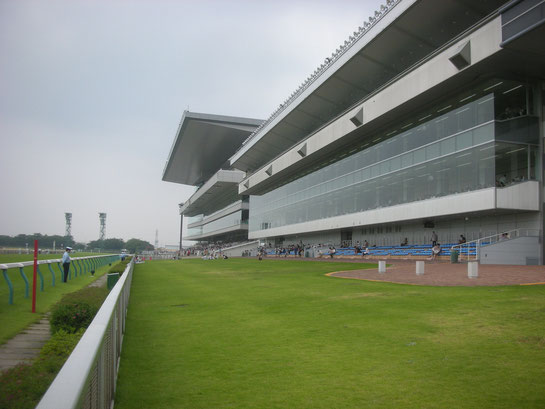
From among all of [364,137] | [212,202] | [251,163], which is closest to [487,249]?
[364,137]

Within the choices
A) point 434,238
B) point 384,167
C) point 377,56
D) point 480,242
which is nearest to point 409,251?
point 434,238

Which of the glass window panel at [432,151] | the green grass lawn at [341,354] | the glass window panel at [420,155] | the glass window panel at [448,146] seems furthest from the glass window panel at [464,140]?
the green grass lawn at [341,354]

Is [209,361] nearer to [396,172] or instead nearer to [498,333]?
[498,333]

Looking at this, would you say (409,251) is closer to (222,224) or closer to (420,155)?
(420,155)

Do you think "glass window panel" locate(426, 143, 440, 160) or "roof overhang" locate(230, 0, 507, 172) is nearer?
"roof overhang" locate(230, 0, 507, 172)

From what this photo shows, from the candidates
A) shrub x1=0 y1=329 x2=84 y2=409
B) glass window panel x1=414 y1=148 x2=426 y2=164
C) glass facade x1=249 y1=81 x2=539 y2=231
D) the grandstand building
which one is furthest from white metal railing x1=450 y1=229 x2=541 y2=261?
shrub x1=0 y1=329 x2=84 y2=409

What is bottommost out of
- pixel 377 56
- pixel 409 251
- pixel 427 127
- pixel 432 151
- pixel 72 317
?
pixel 72 317

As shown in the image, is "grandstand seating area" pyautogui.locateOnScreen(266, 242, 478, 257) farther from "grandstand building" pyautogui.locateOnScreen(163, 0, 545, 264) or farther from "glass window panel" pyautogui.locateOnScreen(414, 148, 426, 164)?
"glass window panel" pyautogui.locateOnScreen(414, 148, 426, 164)

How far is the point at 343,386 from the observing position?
4.93 m

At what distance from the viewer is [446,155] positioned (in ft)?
96.7

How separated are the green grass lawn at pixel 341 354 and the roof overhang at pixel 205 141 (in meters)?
56.2

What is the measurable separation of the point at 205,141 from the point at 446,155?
49.8m

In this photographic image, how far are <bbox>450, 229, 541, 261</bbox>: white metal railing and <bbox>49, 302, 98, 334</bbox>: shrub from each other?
75.3 ft

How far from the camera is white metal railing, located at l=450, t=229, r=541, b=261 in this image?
2564cm
